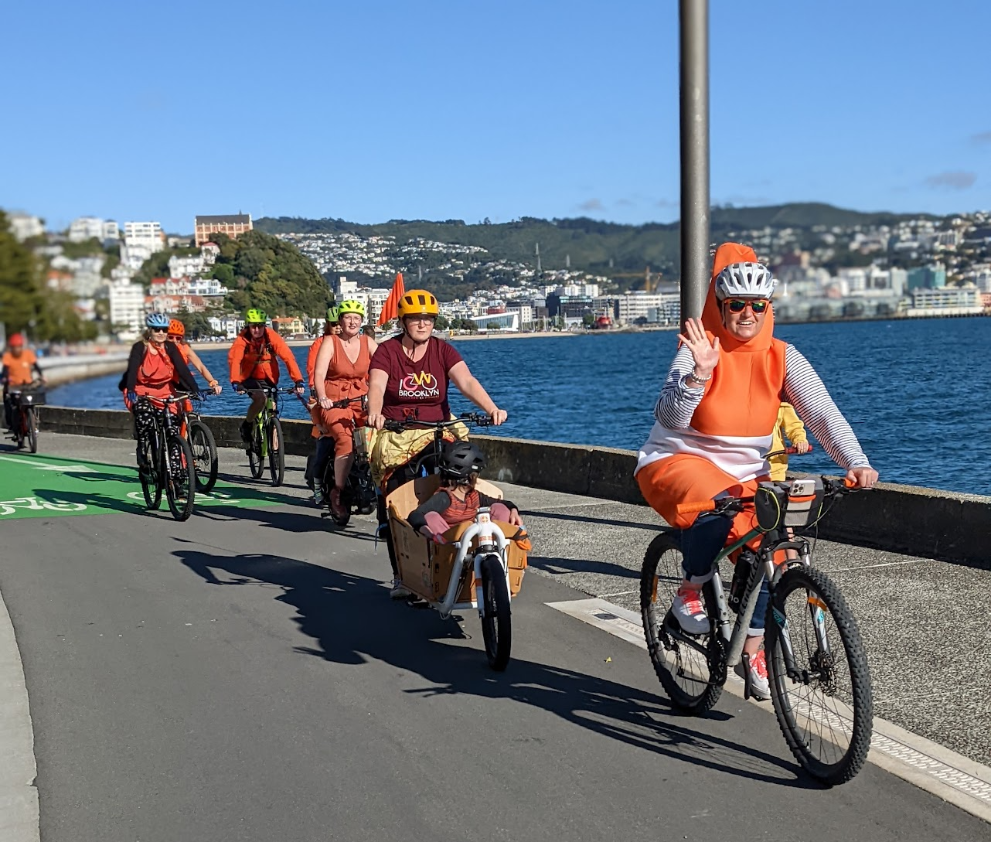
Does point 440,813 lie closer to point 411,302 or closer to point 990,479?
point 411,302

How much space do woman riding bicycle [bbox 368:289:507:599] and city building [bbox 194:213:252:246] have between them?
11.2 feet

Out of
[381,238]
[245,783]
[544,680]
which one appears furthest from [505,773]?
[381,238]

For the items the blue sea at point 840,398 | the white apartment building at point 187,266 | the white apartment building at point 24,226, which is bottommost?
the blue sea at point 840,398

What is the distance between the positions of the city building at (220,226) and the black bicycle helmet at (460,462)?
2698 millimetres

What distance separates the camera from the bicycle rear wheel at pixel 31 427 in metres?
20.4

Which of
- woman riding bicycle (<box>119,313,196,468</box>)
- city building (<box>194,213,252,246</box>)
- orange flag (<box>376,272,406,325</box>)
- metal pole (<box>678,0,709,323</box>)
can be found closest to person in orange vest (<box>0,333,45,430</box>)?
city building (<box>194,213,252,246</box>)

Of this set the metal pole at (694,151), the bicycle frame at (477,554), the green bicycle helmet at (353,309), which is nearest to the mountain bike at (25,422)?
the green bicycle helmet at (353,309)

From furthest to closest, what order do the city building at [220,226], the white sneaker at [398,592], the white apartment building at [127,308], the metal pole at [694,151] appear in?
1. the metal pole at [694,151]
2. the white sneaker at [398,592]
3. the city building at [220,226]
4. the white apartment building at [127,308]

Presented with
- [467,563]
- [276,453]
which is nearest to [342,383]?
[276,453]

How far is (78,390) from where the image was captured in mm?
3391

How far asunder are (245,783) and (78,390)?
2072 mm

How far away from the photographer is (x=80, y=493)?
14.6 meters

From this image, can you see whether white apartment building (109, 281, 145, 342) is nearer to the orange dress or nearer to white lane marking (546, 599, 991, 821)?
white lane marking (546, 599, 991, 821)

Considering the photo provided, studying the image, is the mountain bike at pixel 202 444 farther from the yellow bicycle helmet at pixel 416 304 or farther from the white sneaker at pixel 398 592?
the white sneaker at pixel 398 592
